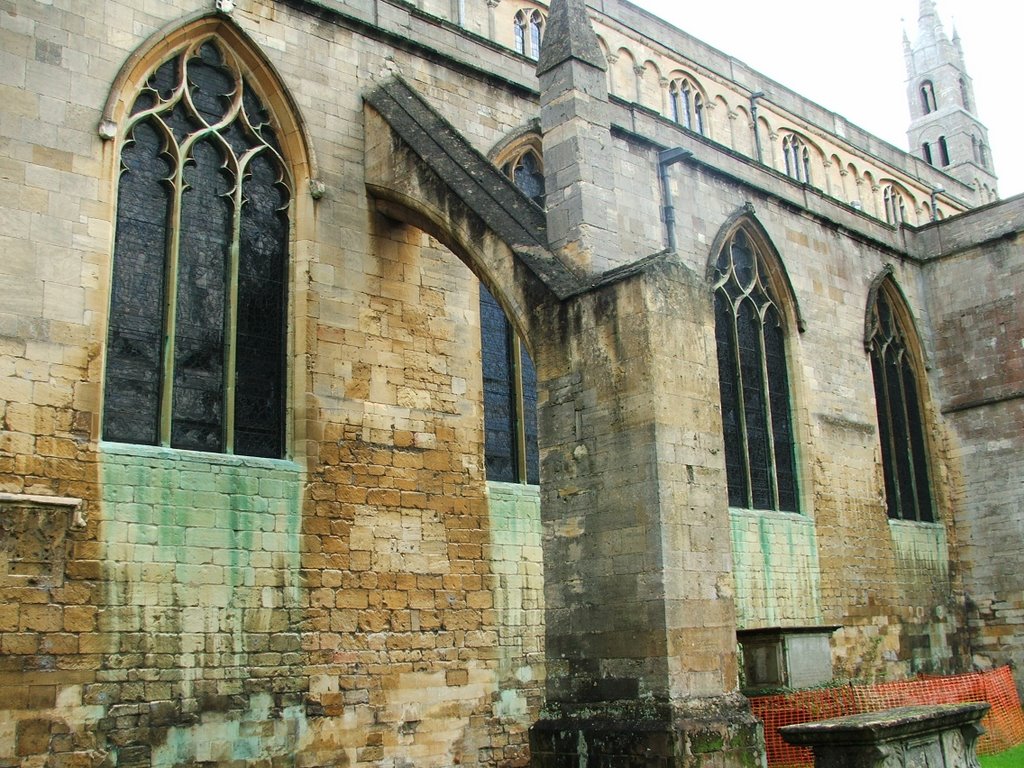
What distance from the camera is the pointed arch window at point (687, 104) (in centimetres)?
2208

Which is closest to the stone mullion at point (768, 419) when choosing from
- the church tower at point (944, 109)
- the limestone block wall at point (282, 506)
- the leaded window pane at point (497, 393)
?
the leaded window pane at point (497, 393)

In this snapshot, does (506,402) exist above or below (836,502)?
above

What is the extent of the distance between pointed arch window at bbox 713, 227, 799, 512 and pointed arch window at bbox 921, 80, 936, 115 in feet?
80.3

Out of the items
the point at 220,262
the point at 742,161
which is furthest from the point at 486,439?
the point at 742,161

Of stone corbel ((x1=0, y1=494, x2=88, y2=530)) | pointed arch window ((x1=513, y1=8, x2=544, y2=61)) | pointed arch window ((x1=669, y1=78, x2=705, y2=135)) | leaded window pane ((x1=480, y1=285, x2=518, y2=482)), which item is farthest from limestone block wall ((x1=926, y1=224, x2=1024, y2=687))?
stone corbel ((x1=0, y1=494, x2=88, y2=530))

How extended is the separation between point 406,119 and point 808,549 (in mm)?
8805

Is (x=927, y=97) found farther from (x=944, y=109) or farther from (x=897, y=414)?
(x=897, y=414)

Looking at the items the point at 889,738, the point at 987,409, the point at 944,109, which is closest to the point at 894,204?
the point at 987,409

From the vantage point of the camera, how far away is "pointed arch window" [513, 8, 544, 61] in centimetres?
1908

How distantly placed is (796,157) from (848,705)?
50.7 ft

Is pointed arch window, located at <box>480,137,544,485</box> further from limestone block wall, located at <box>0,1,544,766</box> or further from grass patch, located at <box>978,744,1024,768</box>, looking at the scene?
grass patch, located at <box>978,744,1024,768</box>

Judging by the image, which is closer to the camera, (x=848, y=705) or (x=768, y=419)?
(x=848, y=705)

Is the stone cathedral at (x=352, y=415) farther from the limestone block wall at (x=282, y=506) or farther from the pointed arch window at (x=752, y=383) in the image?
the pointed arch window at (x=752, y=383)

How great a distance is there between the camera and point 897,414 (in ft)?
63.1
